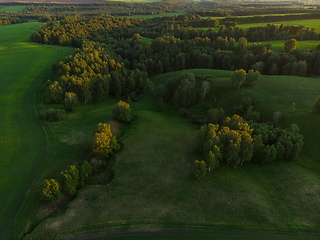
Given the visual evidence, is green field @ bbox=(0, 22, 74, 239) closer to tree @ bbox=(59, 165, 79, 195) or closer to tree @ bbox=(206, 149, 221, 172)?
tree @ bbox=(59, 165, 79, 195)

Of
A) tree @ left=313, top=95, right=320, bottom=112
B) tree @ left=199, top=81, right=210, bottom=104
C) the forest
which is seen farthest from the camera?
tree @ left=199, top=81, right=210, bottom=104

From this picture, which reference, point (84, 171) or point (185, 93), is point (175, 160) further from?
point (185, 93)

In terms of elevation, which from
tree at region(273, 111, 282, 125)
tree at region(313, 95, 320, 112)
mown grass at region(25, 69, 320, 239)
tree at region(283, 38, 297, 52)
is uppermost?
tree at region(283, 38, 297, 52)

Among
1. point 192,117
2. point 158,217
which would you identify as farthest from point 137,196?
point 192,117

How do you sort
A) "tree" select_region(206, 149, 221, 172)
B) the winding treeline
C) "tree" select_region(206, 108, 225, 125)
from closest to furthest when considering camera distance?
"tree" select_region(206, 149, 221, 172) < "tree" select_region(206, 108, 225, 125) < the winding treeline

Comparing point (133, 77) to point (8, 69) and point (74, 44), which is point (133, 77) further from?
point (74, 44)

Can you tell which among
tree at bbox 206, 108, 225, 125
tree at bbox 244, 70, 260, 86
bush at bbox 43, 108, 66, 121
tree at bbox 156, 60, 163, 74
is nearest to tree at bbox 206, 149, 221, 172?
tree at bbox 206, 108, 225, 125
